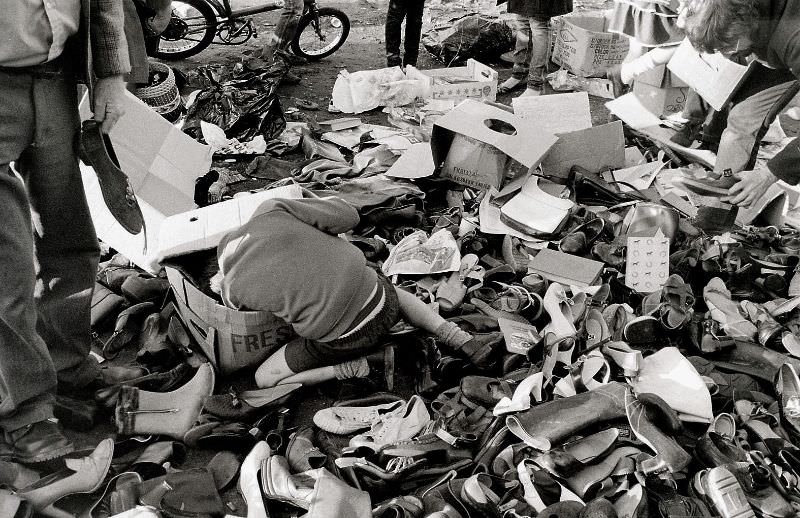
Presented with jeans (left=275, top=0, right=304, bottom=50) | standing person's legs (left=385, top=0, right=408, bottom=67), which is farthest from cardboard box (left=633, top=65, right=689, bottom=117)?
jeans (left=275, top=0, right=304, bottom=50)

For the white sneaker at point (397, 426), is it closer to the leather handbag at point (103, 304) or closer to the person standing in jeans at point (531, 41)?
the leather handbag at point (103, 304)

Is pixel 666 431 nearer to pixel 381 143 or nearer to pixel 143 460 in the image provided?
pixel 143 460

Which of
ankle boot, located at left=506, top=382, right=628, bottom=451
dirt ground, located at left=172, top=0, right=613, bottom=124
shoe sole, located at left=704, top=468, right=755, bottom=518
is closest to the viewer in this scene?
shoe sole, located at left=704, top=468, right=755, bottom=518

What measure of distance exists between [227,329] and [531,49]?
3741 mm

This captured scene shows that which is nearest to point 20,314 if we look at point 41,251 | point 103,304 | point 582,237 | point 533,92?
point 41,251

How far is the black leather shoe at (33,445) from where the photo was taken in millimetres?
2072

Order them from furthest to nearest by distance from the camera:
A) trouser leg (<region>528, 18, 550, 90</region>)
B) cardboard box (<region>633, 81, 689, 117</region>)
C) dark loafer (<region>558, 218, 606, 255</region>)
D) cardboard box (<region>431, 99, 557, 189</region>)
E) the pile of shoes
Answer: trouser leg (<region>528, 18, 550, 90</region>)
cardboard box (<region>633, 81, 689, 117</region>)
cardboard box (<region>431, 99, 557, 189</region>)
dark loafer (<region>558, 218, 606, 255</region>)
the pile of shoes

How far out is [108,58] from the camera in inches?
80.3

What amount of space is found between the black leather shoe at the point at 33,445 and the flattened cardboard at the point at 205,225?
0.70 meters

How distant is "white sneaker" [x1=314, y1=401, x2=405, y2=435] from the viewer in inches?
88.6

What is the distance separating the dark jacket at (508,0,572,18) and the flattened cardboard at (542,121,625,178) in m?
1.53

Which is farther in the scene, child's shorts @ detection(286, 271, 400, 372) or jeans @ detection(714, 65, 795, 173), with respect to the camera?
jeans @ detection(714, 65, 795, 173)

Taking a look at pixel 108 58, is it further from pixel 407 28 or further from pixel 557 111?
pixel 407 28

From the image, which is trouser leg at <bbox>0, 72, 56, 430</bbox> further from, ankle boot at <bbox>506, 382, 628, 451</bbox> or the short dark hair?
the short dark hair
